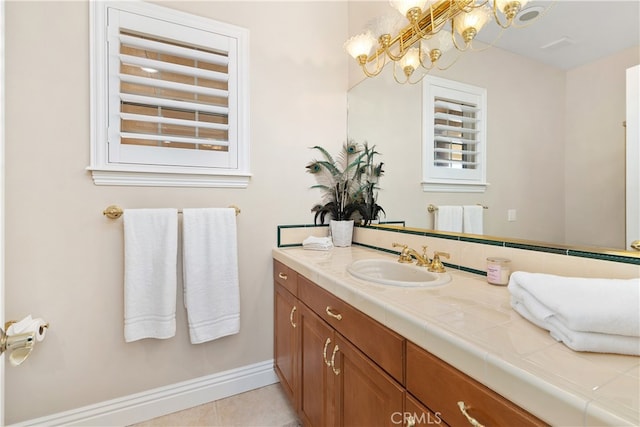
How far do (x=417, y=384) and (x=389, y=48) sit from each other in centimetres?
167

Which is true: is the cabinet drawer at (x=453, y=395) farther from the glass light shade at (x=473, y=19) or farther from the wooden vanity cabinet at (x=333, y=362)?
the glass light shade at (x=473, y=19)

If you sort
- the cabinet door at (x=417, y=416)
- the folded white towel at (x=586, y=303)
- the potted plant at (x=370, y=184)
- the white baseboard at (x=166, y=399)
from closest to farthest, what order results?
the folded white towel at (x=586, y=303)
the cabinet door at (x=417, y=416)
the white baseboard at (x=166, y=399)
the potted plant at (x=370, y=184)

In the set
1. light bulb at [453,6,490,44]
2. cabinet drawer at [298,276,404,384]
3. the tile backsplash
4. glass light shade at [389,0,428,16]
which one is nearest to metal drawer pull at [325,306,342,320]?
cabinet drawer at [298,276,404,384]

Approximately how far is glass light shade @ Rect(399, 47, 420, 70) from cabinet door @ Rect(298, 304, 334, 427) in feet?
4.52

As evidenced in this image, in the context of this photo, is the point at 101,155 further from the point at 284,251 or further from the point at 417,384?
the point at 417,384

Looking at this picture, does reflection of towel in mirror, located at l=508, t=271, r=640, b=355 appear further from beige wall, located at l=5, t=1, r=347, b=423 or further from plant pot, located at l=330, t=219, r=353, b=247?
beige wall, located at l=5, t=1, r=347, b=423

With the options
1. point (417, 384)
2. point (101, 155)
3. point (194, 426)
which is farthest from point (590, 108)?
point (194, 426)

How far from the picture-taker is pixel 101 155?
55.7 inches

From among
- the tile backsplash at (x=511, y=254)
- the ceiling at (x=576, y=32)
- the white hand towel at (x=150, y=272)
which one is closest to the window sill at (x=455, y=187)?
the tile backsplash at (x=511, y=254)

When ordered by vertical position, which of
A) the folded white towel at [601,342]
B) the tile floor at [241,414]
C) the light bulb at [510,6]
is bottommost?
the tile floor at [241,414]

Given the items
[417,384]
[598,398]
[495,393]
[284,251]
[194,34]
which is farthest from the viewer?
[284,251]

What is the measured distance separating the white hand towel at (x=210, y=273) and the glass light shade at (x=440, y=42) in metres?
1.36

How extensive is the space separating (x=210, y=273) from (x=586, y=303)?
5.12 ft

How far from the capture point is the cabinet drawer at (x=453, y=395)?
1.68ft
